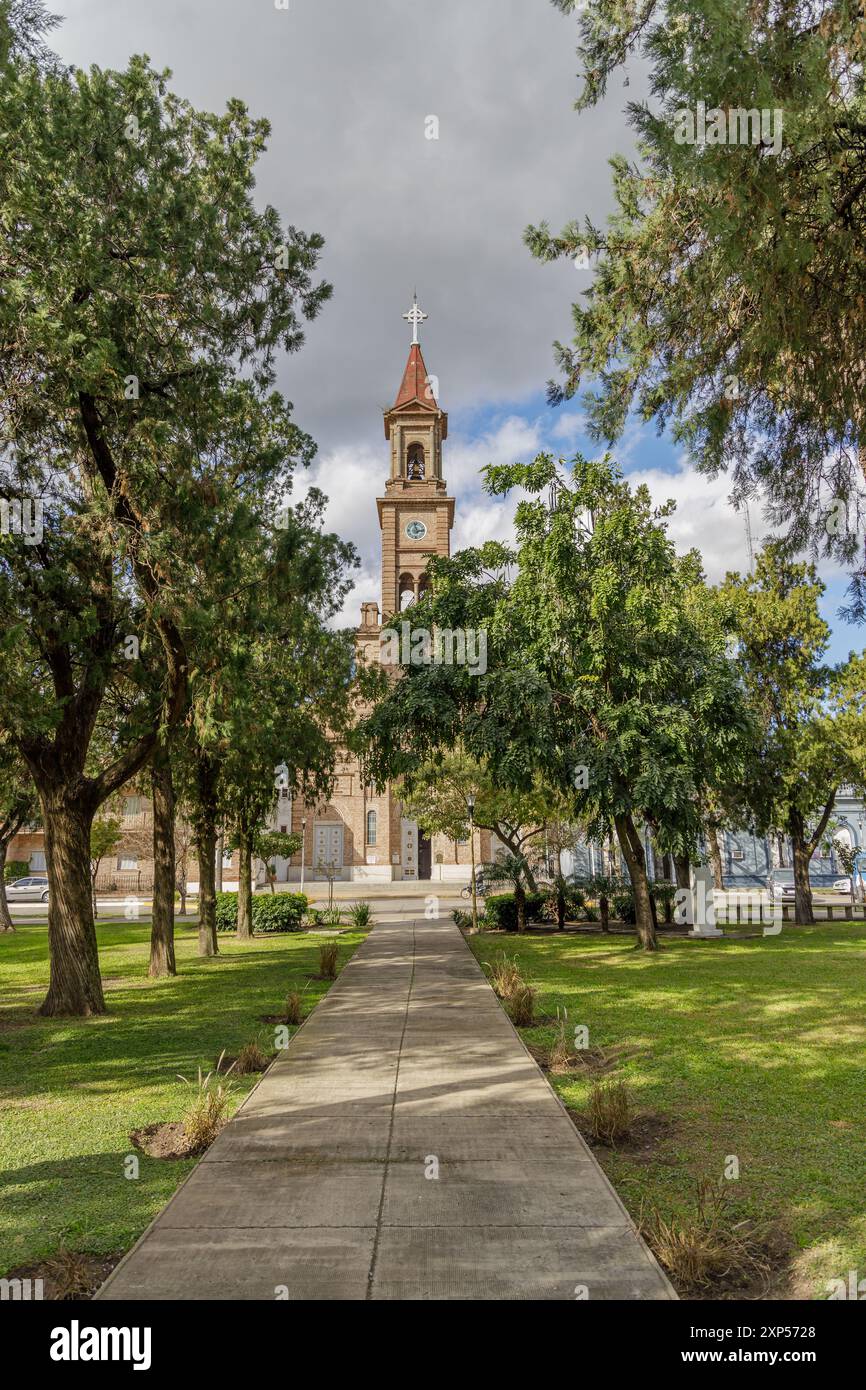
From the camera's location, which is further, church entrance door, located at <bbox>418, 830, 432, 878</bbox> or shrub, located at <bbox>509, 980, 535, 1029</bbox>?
church entrance door, located at <bbox>418, 830, 432, 878</bbox>

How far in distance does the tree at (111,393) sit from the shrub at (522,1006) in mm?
5925

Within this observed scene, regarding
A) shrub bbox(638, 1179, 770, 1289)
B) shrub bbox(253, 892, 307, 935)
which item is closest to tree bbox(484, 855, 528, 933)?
shrub bbox(253, 892, 307, 935)

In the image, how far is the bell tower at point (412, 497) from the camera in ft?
171

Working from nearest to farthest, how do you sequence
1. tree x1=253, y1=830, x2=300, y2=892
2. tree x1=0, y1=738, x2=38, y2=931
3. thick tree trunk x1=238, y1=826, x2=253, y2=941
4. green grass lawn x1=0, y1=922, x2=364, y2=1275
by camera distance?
green grass lawn x1=0, y1=922, x2=364, y2=1275
tree x1=0, y1=738, x2=38, y2=931
thick tree trunk x1=238, y1=826, x2=253, y2=941
tree x1=253, y1=830, x2=300, y2=892

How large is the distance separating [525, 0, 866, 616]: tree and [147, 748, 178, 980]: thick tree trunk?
1181cm

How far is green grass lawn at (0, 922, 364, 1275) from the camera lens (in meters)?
5.34

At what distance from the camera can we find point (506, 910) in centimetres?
2617

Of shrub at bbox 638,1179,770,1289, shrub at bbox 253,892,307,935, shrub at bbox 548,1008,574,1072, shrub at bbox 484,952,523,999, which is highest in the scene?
shrub at bbox 638,1179,770,1289

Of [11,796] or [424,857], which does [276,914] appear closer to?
[11,796]

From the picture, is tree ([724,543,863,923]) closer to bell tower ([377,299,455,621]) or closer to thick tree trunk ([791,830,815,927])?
thick tree trunk ([791,830,815,927])

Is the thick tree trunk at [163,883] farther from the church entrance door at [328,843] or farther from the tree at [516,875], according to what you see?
the church entrance door at [328,843]

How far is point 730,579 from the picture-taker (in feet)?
91.7
